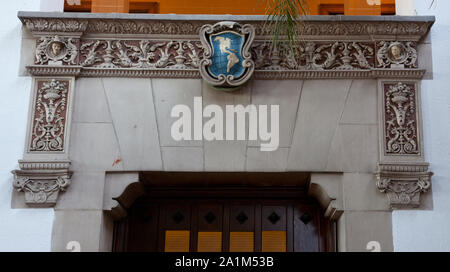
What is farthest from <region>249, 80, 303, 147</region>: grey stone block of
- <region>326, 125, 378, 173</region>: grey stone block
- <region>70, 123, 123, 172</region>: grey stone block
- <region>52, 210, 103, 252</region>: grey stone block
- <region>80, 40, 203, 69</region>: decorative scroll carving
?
<region>52, 210, 103, 252</region>: grey stone block

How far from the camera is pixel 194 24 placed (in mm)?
8734

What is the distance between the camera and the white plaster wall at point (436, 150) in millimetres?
8094

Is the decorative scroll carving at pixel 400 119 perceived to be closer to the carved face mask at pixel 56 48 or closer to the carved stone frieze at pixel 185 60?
the carved stone frieze at pixel 185 60

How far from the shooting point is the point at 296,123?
8508 mm

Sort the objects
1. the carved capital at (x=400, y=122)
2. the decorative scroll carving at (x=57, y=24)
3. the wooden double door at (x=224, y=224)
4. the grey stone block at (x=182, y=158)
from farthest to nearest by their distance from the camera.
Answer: the wooden double door at (x=224, y=224), the decorative scroll carving at (x=57, y=24), the grey stone block at (x=182, y=158), the carved capital at (x=400, y=122)

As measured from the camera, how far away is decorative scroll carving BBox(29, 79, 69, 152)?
27.7 ft

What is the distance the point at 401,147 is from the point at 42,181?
4209mm

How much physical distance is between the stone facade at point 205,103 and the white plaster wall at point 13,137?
0.39 feet

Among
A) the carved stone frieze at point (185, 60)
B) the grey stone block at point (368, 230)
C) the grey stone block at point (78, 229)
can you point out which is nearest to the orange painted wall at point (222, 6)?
the carved stone frieze at point (185, 60)

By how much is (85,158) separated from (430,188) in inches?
159

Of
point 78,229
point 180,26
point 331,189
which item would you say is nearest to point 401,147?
point 331,189

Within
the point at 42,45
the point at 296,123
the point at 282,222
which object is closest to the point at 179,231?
the point at 282,222

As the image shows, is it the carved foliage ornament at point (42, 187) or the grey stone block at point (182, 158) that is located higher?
the grey stone block at point (182, 158)

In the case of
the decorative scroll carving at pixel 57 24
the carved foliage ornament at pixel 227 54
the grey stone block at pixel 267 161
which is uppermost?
the decorative scroll carving at pixel 57 24
